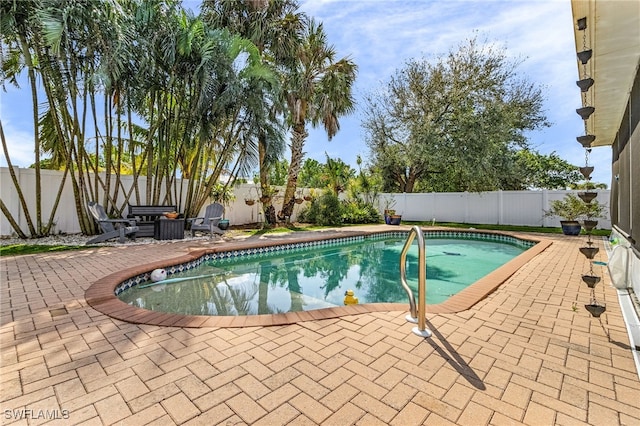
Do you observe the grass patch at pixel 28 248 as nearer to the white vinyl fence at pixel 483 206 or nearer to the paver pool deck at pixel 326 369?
the paver pool deck at pixel 326 369

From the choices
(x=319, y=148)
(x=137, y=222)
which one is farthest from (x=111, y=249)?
(x=319, y=148)

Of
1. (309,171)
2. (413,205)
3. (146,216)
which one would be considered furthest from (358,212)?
(309,171)

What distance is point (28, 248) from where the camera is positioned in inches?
273

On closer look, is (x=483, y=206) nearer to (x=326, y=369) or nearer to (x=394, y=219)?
(x=394, y=219)

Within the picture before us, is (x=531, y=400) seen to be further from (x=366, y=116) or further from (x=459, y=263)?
(x=366, y=116)

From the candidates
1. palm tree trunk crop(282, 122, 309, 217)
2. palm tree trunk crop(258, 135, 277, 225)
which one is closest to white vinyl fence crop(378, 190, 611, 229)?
palm tree trunk crop(282, 122, 309, 217)

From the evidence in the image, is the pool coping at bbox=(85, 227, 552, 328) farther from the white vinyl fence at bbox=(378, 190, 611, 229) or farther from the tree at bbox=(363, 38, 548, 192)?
the white vinyl fence at bbox=(378, 190, 611, 229)

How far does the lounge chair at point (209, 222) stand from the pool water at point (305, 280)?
2562 mm

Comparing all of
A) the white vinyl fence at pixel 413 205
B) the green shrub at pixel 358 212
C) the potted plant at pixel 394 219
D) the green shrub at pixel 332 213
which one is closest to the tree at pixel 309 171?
the white vinyl fence at pixel 413 205

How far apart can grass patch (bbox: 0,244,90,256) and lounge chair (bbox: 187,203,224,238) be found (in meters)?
2.92

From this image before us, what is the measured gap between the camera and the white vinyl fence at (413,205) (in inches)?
328

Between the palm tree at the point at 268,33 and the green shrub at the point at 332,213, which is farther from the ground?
the palm tree at the point at 268,33

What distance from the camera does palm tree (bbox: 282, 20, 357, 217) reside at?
486 inches

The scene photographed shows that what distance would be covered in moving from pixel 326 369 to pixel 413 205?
639 inches
